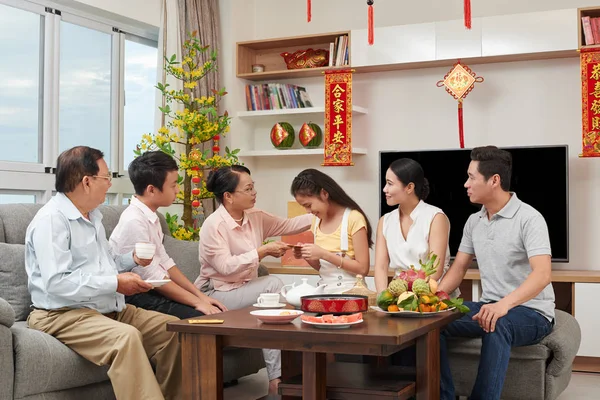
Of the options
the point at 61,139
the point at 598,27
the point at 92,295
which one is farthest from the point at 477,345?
the point at 61,139

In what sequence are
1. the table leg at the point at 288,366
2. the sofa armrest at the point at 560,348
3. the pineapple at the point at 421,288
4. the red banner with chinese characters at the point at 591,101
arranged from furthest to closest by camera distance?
the red banner with chinese characters at the point at 591,101, the sofa armrest at the point at 560,348, the table leg at the point at 288,366, the pineapple at the point at 421,288

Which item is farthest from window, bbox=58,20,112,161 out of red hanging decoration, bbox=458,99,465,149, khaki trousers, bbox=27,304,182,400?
red hanging decoration, bbox=458,99,465,149

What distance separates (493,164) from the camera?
332cm

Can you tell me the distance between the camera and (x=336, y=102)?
5418 millimetres

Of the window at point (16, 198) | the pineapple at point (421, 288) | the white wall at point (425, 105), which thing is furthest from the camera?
the white wall at point (425, 105)

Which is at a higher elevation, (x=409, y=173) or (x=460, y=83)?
(x=460, y=83)

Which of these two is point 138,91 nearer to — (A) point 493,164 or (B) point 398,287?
(A) point 493,164

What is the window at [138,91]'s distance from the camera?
5371 millimetres

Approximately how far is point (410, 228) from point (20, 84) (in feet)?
8.04

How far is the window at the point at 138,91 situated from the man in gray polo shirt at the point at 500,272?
274 centimetres

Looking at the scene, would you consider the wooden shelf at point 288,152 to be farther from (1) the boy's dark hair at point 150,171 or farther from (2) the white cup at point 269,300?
(2) the white cup at point 269,300

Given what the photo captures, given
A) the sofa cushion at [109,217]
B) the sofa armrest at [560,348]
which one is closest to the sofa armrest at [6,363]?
the sofa cushion at [109,217]

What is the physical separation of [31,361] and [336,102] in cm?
314

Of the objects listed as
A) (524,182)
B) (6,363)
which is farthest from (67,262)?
(524,182)
